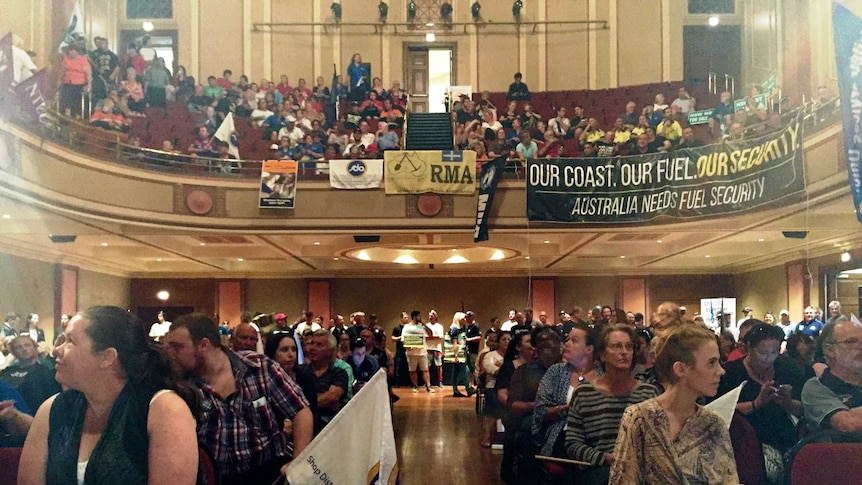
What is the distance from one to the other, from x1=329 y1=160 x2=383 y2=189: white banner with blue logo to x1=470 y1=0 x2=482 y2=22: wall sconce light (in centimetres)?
613

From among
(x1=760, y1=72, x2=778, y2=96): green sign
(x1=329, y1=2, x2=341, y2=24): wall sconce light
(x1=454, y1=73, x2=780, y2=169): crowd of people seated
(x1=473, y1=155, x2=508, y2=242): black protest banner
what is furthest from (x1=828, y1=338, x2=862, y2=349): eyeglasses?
(x1=329, y1=2, x2=341, y2=24): wall sconce light

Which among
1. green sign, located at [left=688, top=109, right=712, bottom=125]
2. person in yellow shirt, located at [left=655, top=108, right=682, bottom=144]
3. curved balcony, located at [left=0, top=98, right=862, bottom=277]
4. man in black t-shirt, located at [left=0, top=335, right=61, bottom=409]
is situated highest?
green sign, located at [left=688, top=109, right=712, bottom=125]

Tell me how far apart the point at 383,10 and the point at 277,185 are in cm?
602

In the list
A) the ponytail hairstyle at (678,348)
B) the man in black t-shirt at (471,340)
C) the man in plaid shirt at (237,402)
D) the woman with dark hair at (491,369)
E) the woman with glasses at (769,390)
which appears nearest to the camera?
the ponytail hairstyle at (678,348)

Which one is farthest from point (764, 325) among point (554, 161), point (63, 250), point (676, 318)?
point (63, 250)

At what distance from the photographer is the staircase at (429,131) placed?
14.0 m

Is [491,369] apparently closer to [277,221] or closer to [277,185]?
[277,221]

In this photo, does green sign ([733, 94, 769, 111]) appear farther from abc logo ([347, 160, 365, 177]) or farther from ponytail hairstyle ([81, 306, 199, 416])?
ponytail hairstyle ([81, 306, 199, 416])

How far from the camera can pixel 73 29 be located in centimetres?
970

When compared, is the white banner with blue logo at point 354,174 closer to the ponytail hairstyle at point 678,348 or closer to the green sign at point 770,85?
the green sign at point 770,85

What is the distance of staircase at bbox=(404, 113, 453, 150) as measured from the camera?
13977 mm

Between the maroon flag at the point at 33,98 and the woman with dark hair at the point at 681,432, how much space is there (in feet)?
20.8

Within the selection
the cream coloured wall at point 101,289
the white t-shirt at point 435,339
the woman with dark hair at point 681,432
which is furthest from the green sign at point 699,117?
the cream coloured wall at point 101,289

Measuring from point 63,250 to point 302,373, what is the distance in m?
9.29
